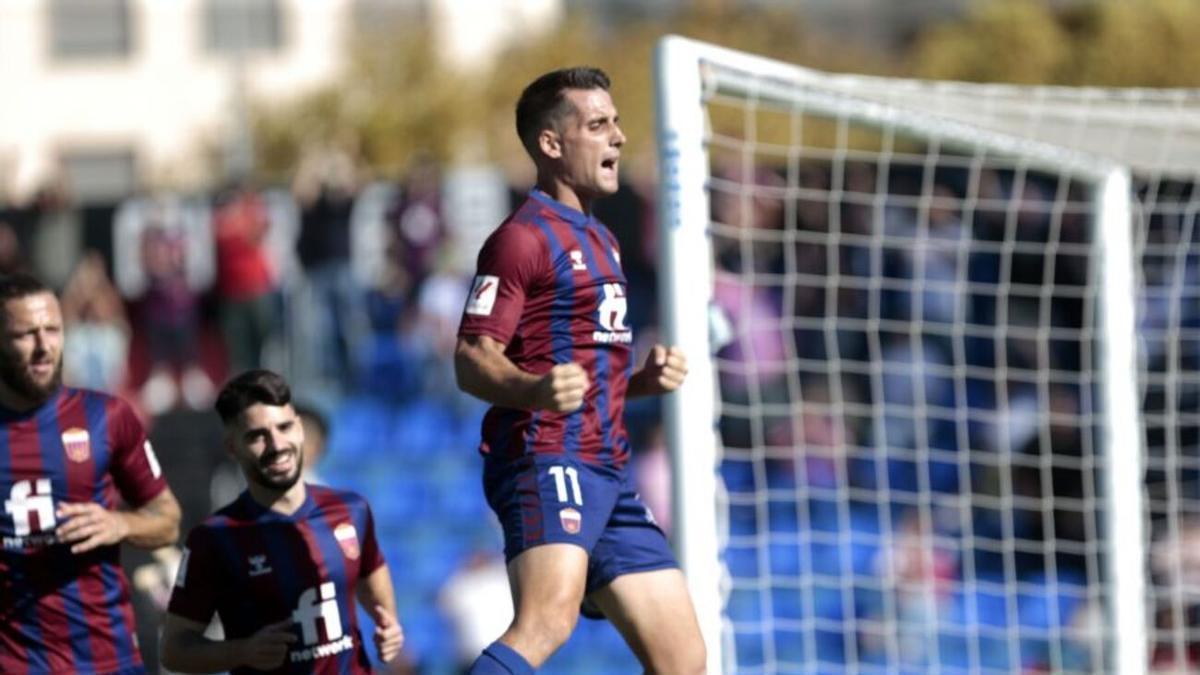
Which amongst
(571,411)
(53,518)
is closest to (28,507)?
(53,518)

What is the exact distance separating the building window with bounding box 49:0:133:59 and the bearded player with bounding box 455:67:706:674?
1119 inches

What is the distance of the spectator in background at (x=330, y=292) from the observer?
15.7 m

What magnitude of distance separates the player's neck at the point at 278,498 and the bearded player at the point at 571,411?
0.65 m

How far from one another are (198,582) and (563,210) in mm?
1491

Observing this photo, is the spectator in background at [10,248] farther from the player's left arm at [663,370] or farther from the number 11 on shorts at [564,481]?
the number 11 on shorts at [564,481]

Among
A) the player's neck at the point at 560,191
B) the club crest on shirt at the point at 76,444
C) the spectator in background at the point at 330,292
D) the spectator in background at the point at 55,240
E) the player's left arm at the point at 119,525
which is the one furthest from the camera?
the spectator in background at the point at 55,240

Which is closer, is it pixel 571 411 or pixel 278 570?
pixel 571 411

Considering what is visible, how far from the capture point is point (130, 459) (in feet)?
20.4

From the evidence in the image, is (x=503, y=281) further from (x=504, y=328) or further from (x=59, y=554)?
(x=59, y=554)

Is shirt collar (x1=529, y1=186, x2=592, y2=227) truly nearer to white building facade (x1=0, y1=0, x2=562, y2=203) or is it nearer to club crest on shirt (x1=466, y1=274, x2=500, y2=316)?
club crest on shirt (x1=466, y1=274, x2=500, y2=316)

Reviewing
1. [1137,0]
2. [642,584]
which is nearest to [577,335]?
[642,584]

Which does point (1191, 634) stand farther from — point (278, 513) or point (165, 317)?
point (165, 317)

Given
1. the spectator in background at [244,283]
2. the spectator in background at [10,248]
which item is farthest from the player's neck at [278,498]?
the spectator in background at [10,248]

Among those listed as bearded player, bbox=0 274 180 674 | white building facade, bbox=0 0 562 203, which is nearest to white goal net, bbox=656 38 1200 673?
bearded player, bbox=0 274 180 674
